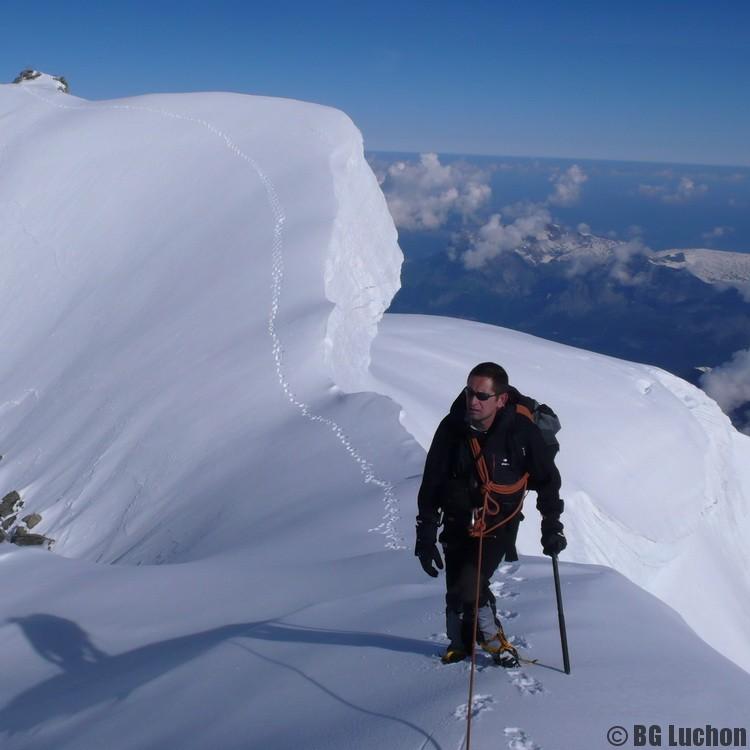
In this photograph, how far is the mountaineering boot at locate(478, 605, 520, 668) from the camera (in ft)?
16.3

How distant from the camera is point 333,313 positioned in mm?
17609

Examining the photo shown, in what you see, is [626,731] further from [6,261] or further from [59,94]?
[59,94]

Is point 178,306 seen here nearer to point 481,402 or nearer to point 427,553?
point 427,553

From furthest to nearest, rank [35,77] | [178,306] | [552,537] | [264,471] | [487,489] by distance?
[35,77], [178,306], [264,471], [552,537], [487,489]

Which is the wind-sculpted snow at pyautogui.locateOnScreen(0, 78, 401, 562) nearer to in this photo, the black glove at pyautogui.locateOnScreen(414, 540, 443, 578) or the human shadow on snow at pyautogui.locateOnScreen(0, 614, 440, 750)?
the human shadow on snow at pyautogui.locateOnScreen(0, 614, 440, 750)

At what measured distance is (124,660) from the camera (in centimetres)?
696

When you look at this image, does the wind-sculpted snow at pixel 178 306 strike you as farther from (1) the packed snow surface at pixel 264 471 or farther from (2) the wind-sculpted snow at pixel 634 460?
(2) the wind-sculpted snow at pixel 634 460

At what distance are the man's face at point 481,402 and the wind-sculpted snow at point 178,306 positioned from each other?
4.41m

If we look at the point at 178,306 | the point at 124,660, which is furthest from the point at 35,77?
the point at 124,660

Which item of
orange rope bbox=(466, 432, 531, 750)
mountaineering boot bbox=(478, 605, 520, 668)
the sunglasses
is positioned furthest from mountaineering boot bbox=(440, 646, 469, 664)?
the sunglasses

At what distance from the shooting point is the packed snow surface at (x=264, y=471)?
16.6 feet

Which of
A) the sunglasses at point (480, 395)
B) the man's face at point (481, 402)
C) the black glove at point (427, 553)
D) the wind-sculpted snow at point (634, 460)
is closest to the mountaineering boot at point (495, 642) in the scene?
the black glove at point (427, 553)

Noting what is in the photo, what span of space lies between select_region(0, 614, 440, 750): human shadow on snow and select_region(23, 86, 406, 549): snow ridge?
251 centimetres

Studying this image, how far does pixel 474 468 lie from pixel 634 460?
18765 millimetres
